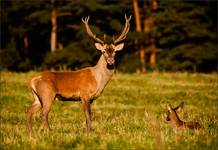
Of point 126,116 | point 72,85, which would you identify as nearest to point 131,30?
point 126,116

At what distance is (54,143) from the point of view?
27.1ft

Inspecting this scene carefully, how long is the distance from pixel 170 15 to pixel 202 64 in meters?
4.65

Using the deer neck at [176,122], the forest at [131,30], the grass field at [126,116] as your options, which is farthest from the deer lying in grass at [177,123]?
the forest at [131,30]

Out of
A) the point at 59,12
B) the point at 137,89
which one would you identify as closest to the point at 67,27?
the point at 59,12

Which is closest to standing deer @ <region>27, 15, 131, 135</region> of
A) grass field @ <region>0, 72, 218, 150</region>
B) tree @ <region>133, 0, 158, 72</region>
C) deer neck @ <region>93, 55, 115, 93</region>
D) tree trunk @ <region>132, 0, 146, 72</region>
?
deer neck @ <region>93, 55, 115, 93</region>

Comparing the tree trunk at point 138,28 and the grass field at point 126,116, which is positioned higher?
the tree trunk at point 138,28

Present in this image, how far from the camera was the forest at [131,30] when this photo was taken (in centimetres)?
3416

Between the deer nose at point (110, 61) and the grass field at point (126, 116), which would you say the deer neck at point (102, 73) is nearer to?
the deer nose at point (110, 61)

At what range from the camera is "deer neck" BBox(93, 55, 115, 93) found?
433 inches

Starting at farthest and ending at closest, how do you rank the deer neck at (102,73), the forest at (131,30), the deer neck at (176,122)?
the forest at (131,30)
the deer neck at (102,73)
the deer neck at (176,122)

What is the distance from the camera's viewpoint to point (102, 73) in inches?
437

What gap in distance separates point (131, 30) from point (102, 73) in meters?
25.4

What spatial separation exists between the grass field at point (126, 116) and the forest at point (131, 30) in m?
11.8

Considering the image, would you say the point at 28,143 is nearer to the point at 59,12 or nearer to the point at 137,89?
the point at 137,89
